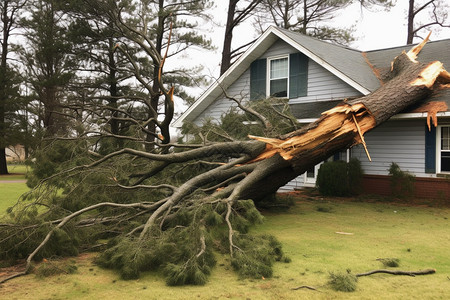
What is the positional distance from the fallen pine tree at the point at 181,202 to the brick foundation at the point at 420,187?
257 centimetres

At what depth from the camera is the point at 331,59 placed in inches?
519

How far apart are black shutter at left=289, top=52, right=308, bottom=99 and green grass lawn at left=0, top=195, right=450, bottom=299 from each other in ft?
22.8

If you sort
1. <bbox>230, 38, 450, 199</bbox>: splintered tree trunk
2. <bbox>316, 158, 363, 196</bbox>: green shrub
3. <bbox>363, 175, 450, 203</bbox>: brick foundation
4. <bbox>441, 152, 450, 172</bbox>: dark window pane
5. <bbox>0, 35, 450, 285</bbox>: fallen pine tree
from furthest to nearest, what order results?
1. <bbox>316, 158, 363, 196</bbox>: green shrub
2. <bbox>441, 152, 450, 172</bbox>: dark window pane
3. <bbox>363, 175, 450, 203</bbox>: brick foundation
4. <bbox>230, 38, 450, 199</bbox>: splintered tree trunk
5. <bbox>0, 35, 450, 285</bbox>: fallen pine tree

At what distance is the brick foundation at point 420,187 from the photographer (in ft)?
36.0

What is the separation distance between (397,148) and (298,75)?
426cm

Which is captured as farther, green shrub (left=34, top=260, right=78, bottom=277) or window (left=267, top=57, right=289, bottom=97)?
window (left=267, top=57, right=289, bottom=97)

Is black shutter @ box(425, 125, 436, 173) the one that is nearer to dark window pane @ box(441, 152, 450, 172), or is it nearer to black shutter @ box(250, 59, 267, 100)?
dark window pane @ box(441, 152, 450, 172)

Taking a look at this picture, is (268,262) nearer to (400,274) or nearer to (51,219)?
(400,274)

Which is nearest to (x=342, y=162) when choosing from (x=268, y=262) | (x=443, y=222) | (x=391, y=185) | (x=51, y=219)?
(x=391, y=185)

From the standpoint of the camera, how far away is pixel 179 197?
646cm

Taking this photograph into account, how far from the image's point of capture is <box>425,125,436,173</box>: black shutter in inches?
443

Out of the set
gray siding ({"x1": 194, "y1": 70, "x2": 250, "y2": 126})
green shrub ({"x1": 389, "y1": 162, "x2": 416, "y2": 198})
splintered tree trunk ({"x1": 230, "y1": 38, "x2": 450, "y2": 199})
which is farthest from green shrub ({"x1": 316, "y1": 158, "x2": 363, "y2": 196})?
gray siding ({"x1": 194, "y1": 70, "x2": 250, "y2": 126})

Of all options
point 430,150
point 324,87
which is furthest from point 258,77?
point 430,150

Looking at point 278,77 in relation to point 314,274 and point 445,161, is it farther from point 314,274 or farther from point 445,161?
point 314,274
